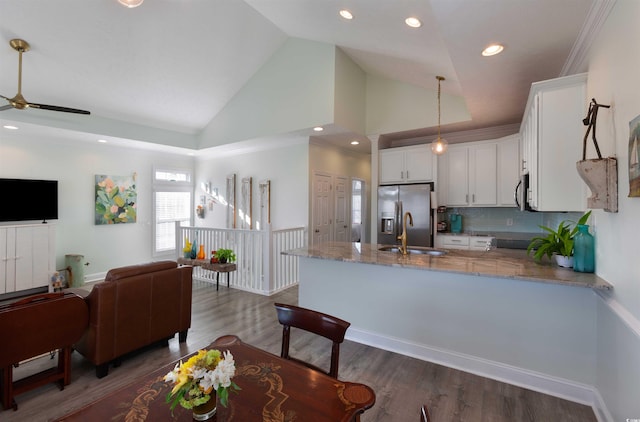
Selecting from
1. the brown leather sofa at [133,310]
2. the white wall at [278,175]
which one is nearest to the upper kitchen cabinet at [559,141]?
the brown leather sofa at [133,310]

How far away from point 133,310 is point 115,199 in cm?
426

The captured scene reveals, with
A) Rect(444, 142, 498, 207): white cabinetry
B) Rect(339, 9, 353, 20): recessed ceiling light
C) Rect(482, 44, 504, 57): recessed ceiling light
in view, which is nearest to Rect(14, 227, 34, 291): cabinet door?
Rect(339, 9, 353, 20): recessed ceiling light

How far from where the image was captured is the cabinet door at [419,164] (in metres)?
4.95

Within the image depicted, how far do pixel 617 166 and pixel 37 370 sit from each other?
15.1 ft

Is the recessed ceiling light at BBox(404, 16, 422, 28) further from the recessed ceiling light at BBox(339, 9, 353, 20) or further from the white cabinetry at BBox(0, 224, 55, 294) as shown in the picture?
the white cabinetry at BBox(0, 224, 55, 294)

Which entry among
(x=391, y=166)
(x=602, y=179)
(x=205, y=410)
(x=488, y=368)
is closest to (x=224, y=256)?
(x=391, y=166)

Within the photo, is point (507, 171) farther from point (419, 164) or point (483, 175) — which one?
point (419, 164)

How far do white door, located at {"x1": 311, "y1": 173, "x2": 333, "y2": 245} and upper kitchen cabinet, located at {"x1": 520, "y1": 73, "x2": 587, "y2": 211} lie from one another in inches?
151

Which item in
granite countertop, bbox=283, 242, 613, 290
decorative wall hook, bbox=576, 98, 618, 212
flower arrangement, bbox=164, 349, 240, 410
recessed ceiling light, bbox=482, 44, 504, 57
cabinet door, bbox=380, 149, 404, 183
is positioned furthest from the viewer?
cabinet door, bbox=380, 149, 404, 183

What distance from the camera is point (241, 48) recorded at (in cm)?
471

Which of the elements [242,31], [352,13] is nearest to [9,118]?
[242,31]

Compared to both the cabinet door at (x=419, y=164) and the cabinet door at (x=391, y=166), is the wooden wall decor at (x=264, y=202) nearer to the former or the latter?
the cabinet door at (x=391, y=166)

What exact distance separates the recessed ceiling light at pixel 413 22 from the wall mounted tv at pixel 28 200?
6.06 meters

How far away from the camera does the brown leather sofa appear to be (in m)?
2.43
